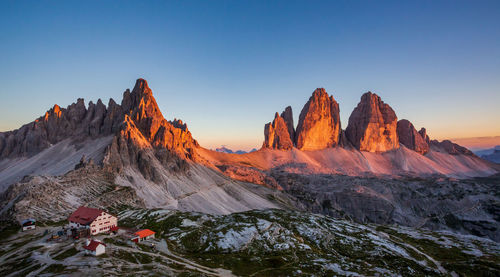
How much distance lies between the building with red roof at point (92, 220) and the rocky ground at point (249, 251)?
13.1 feet

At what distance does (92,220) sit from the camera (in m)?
71.8

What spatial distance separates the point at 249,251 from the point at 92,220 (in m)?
47.8

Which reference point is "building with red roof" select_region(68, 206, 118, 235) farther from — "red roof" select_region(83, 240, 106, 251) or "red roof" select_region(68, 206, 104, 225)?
"red roof" select_region(83, 240, 106, 251)

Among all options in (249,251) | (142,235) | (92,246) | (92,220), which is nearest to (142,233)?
(142,235)

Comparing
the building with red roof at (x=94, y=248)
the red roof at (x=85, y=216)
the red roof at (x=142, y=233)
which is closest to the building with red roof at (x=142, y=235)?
the red roof at (x=142, y=233)

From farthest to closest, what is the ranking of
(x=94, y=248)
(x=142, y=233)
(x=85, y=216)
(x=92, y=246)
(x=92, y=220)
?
(x=142, y=233) < (x=85, y=216) < (x=92, y=220) < (x=92, y=246) < (x=94, y=248)

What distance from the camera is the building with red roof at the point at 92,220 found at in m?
71.8

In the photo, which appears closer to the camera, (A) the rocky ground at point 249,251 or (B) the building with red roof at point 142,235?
(A) the rocky ground at point 249,251

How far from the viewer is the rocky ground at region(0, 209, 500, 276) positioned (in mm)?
56281

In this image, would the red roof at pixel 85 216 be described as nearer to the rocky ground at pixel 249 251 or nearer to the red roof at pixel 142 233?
the rocky ground at pixel 249 251

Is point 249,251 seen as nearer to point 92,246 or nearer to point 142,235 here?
point 142,235

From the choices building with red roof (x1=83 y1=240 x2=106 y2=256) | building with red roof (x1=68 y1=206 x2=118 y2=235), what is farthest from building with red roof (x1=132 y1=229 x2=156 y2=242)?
building with red roof (x1=83 y1=240 x2=106 y2=256)

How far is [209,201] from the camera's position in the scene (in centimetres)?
18375

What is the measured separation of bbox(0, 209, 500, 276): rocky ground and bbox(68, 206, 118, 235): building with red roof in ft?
13.1
